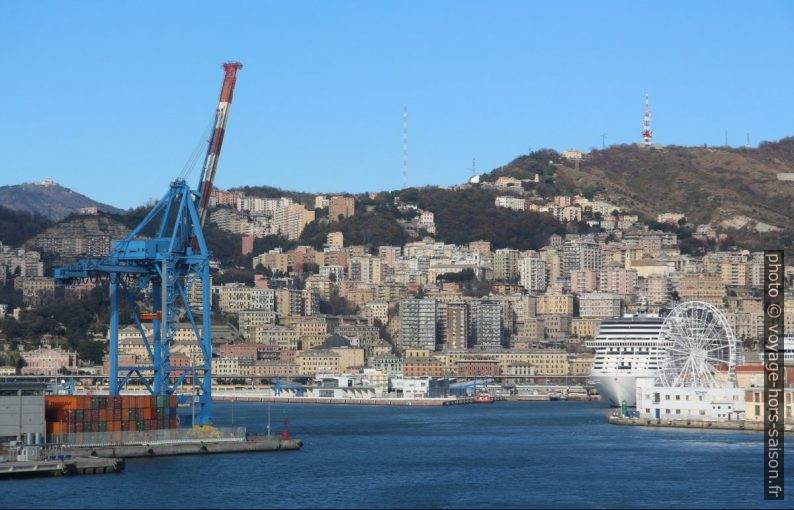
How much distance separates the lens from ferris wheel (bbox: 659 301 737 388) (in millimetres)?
63969

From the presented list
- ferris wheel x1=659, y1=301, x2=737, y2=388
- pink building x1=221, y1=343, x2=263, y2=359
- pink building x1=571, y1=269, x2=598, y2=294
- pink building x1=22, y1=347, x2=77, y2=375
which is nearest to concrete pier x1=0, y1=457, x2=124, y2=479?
ferris wheel x1=659, y1=301, x2=737, y2=388

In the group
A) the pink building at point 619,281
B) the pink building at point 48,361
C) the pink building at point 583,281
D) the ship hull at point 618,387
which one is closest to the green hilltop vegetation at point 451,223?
the pink building at point 583,281

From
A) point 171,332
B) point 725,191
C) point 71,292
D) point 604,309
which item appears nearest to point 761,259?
point 604,309

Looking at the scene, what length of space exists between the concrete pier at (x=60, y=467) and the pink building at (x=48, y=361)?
64.4 metres

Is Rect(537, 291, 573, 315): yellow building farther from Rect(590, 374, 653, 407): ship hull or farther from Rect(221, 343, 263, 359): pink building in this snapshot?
Rect(590, 374, 653, 407): ship hull

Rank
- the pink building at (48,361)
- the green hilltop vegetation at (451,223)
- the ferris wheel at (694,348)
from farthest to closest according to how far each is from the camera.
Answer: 1. the green hilltop vegetation at (451,223)
2. the pink building at (48,361)
3. the ferris wheel at (694,348)

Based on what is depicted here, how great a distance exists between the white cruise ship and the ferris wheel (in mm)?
7510

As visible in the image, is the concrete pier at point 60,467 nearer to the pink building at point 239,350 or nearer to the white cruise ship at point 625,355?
the white cruise ship at point 625,355

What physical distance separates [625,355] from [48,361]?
137 ft

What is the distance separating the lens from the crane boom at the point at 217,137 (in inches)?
2288

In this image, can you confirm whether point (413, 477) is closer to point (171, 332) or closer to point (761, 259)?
point (171, 332)

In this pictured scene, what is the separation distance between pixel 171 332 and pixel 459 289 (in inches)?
3419

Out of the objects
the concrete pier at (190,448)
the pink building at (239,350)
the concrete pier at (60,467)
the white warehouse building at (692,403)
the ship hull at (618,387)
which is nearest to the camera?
the concrete pier at (60,467)

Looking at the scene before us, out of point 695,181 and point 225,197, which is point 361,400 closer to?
point 225,197
